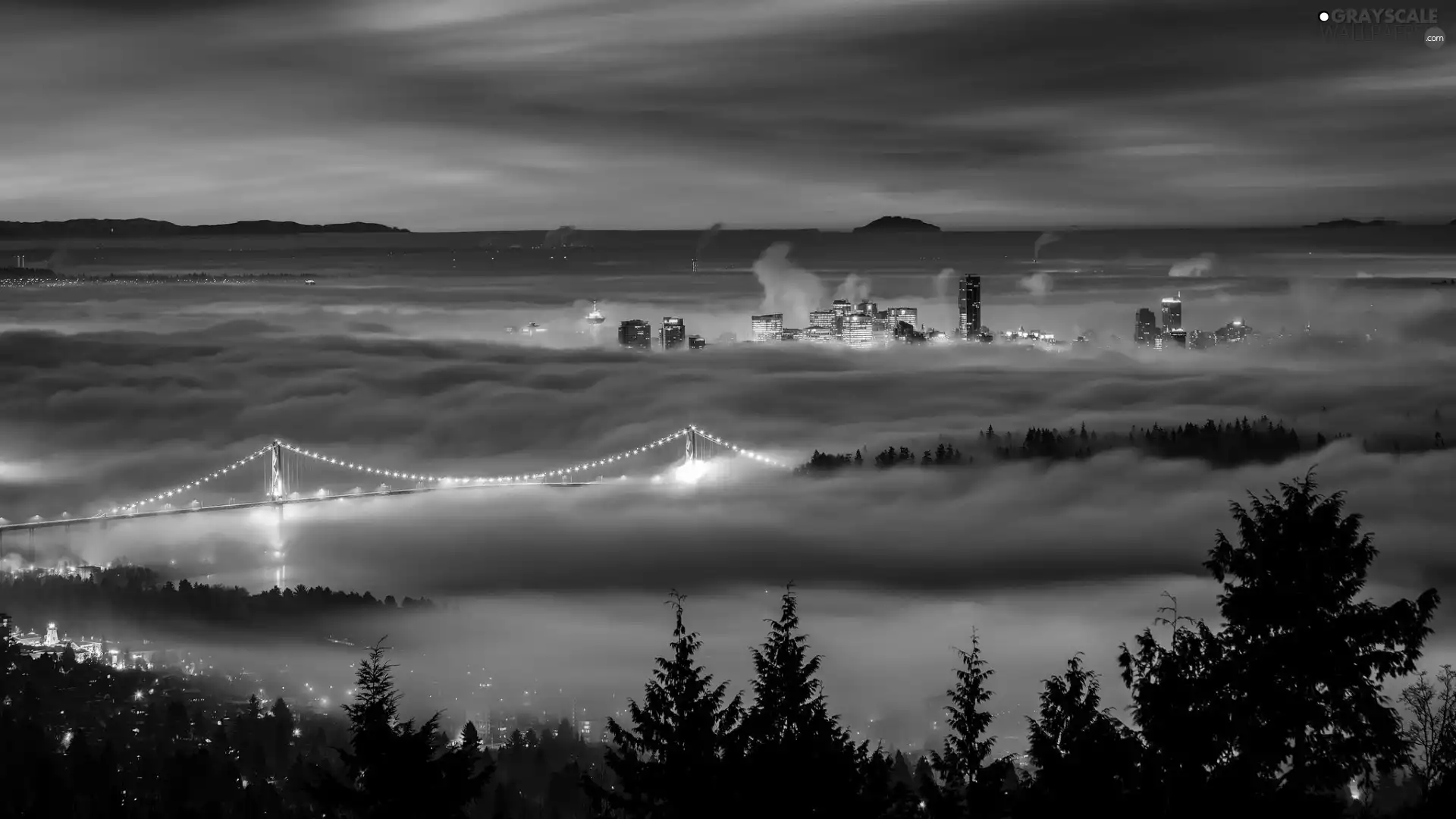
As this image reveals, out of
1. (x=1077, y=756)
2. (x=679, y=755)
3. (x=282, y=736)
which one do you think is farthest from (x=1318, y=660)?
(x=282, y=736)

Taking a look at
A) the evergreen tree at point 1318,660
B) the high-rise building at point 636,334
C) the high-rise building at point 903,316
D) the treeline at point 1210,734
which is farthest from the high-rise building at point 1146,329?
the evergreen tree at point 1318,660

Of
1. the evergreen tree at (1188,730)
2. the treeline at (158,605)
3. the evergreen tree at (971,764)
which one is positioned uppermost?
the evergreen tree at (1188,730)

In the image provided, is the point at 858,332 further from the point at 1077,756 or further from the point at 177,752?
the point at 1077,756

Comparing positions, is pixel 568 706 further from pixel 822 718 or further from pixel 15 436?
pixel 15 436

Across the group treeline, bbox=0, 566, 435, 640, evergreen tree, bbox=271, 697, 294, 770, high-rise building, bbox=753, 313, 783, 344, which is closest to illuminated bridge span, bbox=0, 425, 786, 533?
treeline, bbox=0, 566, 435, 640

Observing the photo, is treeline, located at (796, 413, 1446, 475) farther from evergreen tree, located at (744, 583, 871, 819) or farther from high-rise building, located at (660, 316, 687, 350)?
evergreen tree, located at (744, 583, 871, 819)

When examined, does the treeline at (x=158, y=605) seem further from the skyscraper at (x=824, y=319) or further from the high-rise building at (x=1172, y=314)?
the high-rise building at (x=1172, y=314)

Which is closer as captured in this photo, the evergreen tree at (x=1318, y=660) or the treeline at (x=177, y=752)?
the evergreen tree at (x=1318, y=660)
